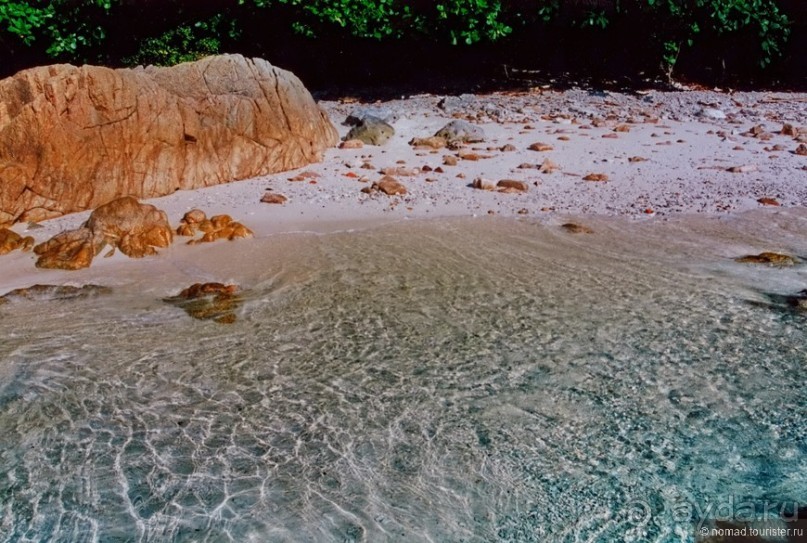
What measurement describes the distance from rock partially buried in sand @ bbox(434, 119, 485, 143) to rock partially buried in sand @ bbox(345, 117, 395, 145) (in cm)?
67

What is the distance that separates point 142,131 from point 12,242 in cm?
197

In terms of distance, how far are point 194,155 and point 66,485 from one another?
5.78m

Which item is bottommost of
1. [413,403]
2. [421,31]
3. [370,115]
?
[413,403]

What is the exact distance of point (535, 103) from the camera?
12.4 m

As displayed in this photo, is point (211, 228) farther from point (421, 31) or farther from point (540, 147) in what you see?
point (421, 31)

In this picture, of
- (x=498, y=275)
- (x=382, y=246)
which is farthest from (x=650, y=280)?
(x=382, y=246)

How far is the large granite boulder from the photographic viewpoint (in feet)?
26.6

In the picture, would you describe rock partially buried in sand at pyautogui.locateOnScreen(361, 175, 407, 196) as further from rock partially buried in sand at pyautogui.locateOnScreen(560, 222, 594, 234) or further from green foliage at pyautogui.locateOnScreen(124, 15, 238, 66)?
green foliage at pyautogui.locateOnScreen(124, 15, 238, 66)

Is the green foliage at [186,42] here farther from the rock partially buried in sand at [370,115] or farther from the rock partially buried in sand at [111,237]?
the rock partially buried in sand at [111,237]

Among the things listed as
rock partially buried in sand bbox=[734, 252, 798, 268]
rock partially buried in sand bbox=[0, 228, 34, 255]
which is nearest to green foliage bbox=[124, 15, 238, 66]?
rock partially buried in sand bbox=[0, 228, 34, 255]

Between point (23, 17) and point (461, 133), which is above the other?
point (23, 17)

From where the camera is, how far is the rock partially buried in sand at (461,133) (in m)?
10.6

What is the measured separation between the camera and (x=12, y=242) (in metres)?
7.46

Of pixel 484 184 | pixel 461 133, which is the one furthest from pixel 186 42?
pixel 484 184
